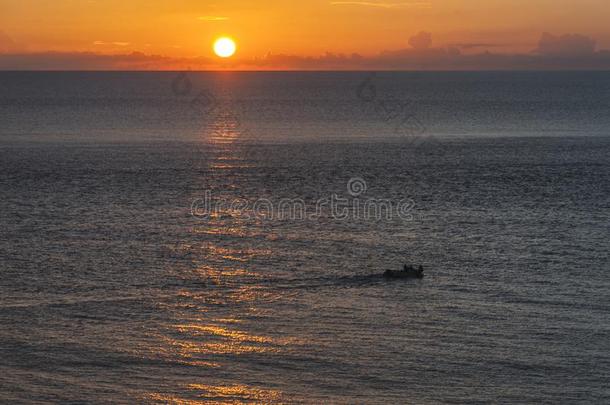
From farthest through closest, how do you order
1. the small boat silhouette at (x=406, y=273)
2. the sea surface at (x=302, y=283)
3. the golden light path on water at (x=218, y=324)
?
the small boat silhouette at (x=406, y=273)
the sea surface at (x=302, y=283)
the golden light path on water at (x=218, y=324)

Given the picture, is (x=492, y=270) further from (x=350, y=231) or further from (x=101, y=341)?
(x=101, y=341)

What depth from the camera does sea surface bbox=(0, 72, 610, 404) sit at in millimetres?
43000

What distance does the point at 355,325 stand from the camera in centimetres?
5056

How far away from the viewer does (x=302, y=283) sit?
5869 centimetres

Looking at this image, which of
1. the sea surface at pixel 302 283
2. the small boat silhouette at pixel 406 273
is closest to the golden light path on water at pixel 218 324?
the sea surface at pixel 302 283

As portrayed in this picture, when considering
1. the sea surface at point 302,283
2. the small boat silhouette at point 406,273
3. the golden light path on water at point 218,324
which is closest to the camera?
the golden light path on water at point 218,324

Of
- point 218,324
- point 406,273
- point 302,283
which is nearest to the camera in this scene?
point 218,324

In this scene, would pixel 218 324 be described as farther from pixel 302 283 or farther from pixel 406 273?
pixel 406 273

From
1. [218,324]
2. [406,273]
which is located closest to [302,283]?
[406,273]

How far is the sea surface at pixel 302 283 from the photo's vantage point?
4300 centimetres

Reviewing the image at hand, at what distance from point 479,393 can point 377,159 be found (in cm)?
8672

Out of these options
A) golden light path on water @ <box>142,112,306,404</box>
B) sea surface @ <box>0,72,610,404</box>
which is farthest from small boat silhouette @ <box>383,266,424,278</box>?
golden light path on water @ <box>142,112,306,404</box>

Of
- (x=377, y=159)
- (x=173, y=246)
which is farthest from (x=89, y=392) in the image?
(x=377, y=159)

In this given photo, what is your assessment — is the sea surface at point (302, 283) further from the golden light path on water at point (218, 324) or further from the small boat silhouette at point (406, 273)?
the small boat silhouette at point (406, 273)
